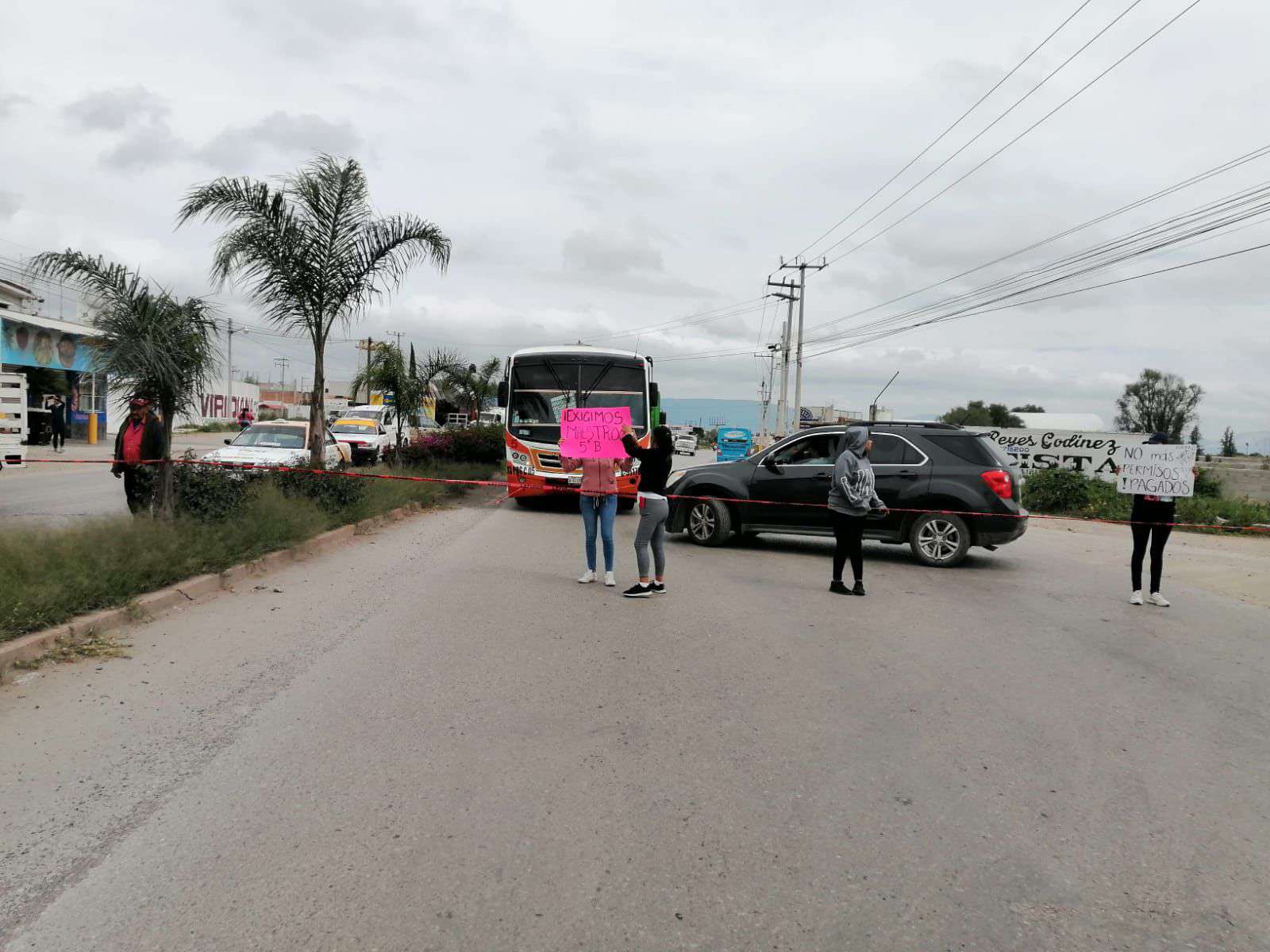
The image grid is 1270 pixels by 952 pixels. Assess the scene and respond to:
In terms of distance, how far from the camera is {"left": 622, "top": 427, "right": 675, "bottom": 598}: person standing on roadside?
896 cm

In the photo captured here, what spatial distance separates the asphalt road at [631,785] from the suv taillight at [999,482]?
11.2ft

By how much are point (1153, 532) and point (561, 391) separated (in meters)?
10.2

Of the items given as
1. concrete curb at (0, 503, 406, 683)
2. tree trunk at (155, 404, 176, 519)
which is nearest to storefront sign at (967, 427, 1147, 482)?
concrete curb at (0, 503, 406, 683)

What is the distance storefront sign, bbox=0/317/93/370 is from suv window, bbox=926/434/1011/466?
1092 inches

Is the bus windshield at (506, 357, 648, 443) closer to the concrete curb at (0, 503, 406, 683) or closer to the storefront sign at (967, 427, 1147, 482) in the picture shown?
the concrete curb at (0, 503, 406, 683)

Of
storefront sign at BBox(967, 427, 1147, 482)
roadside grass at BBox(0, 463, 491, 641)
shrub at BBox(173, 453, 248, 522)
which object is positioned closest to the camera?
roadside grass at BBox(0, 463, 491, 641)

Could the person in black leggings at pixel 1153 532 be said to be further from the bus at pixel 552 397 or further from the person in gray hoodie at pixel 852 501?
the bus at pixel 552 397

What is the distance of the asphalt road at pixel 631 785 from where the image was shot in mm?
3180

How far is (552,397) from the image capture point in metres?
17.1

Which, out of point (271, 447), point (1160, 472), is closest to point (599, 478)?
point (1160, 472)

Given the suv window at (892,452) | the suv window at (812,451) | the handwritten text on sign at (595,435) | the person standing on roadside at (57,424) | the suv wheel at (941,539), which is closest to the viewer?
the handwritten text on sign at (595,435)

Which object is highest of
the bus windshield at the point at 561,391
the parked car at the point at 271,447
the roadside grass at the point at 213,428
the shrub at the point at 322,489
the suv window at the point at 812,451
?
the bus windshield at the point at 561,391

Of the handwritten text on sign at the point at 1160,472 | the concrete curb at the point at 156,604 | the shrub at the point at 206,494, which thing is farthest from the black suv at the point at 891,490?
the shrub at the point at 206,494

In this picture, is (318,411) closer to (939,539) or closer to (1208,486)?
(939,539)
